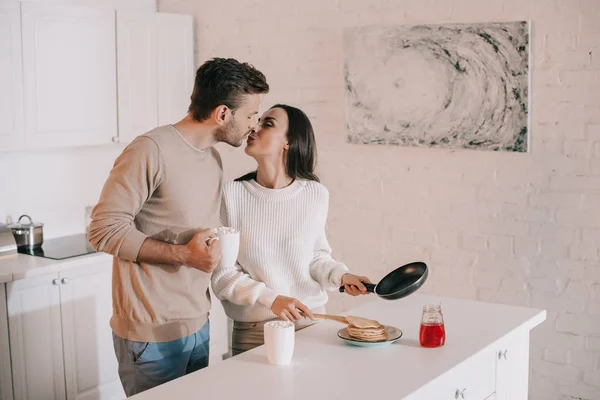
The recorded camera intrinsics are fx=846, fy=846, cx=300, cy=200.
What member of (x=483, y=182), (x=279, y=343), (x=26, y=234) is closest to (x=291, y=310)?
(x=279, y=343)

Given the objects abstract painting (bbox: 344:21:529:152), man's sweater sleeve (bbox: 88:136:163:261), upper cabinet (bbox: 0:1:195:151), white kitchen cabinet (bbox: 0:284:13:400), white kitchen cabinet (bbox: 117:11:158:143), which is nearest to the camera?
man's sweater sleeve (bbox: 88:136:163:261)

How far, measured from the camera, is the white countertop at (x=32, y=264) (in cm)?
366

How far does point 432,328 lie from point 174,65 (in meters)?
2.78

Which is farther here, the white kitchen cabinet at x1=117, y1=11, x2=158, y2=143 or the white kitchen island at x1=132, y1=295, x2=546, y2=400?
the white kitchen cabinet at x1=117, y1=11, x2=158, y2=143

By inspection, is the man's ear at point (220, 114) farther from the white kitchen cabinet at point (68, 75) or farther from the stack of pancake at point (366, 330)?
the white kitchen cabinet at point (68, 75)

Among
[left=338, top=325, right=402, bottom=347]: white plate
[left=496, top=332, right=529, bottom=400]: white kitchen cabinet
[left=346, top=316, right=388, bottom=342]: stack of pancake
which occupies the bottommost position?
[left=496, top=332, right=529, bottom=400]: white kitchen cabinet

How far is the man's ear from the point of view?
254cm

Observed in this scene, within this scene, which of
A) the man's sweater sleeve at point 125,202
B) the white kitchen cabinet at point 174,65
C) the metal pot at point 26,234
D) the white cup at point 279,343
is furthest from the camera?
the white kitchen cabinet at point 174,65

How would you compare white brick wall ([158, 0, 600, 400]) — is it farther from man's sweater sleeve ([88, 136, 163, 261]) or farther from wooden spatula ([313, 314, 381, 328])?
man's sweater sleeve ([88, 136, 163, 261])

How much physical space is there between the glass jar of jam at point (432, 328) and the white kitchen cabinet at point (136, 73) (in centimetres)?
246

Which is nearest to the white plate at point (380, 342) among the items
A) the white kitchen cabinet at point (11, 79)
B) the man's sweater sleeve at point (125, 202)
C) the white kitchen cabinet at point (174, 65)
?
the man's sweater sleeve at point (125, 202)

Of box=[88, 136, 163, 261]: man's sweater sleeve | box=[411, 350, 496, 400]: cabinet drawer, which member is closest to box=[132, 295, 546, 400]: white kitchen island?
box=[411, 350, 496, 400]: cabinet drawer

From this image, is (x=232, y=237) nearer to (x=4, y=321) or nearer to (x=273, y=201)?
(x=273, y=201)

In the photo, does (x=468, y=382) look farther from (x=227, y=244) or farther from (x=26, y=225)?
(x=26, y=225)
